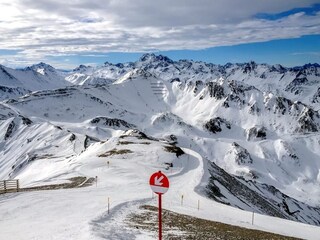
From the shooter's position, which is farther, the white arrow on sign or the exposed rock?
the exposed rock

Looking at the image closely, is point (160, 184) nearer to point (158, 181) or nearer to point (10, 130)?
point (158, 181)

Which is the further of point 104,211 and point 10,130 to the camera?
point 10,130

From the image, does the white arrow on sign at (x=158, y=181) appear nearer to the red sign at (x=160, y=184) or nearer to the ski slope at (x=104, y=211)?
the red sign at (x=160, y=184)

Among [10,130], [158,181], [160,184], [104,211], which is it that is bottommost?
[10,130]

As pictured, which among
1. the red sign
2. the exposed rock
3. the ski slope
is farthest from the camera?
the exposed rock

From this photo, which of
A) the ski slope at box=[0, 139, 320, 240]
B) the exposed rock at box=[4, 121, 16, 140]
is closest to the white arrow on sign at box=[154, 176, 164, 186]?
the ski slope at box=[0, 139, 320, 240]

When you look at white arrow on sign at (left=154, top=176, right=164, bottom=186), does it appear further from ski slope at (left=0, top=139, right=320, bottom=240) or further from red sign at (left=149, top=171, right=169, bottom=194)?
ski slope at (left=0, top=139, right=320, bottom=240)

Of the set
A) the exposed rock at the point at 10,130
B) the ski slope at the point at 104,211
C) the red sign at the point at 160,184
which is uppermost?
the red sign at the point at 160,184

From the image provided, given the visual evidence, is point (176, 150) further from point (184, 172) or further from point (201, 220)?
point (201, 220)

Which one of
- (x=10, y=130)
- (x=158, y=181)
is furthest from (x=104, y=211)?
(x=10, y=130)

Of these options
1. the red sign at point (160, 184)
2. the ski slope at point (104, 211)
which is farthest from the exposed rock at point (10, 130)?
the red sign at point (160, 184)

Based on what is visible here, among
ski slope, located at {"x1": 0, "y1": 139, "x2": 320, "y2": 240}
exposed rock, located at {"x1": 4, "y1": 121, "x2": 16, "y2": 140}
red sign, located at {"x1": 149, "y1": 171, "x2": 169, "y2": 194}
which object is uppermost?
red sign, located at {"x1": 149, "y1": 171, "x2": 169, "y2": 194}
